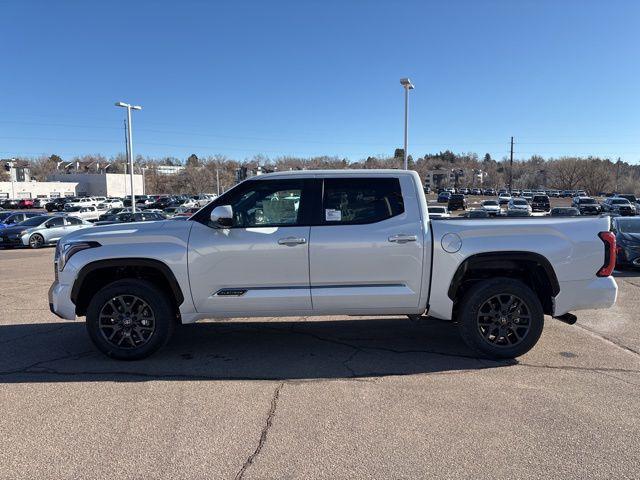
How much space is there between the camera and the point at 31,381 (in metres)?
4.59

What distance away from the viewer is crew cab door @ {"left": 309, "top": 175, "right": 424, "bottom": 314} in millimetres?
4867

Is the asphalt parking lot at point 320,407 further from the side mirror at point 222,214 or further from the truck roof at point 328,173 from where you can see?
the truck roof at point 328,173

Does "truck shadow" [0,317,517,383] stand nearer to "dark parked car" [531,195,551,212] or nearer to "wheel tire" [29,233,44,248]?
"wheel tire" [29,233,44,248]

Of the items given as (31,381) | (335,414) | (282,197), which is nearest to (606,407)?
(335,414)

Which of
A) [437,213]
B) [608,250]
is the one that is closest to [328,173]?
[437,213]

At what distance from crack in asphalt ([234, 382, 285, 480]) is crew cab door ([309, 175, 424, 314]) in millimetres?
1074

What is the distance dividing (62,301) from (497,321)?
4612mm

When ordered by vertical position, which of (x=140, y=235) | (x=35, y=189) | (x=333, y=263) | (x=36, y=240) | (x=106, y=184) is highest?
(x=106, y=184)

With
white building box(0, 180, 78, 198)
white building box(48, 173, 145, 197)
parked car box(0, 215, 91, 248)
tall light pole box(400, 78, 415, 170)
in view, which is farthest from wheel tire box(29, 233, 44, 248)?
white building box(48, 173, 145, 197)

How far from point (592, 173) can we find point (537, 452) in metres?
133

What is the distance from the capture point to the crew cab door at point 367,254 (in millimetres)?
4867

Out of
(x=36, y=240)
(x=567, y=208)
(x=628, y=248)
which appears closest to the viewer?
(x=628, y=248)

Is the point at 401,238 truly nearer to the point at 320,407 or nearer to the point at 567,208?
the point at 320,407

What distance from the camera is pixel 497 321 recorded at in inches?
200
